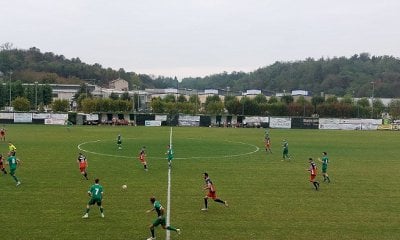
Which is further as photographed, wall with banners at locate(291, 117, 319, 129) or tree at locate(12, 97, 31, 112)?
tree at locate(12, 97, 31, 112)

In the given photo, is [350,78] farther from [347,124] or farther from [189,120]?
[189,120]

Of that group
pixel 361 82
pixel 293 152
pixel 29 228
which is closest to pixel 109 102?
pixel 293 152

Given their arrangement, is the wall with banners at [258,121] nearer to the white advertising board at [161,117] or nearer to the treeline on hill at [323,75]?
the white advertising board at [161,117]

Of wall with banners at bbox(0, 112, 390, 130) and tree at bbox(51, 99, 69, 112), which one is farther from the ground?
tree at bbox(51, 99, 69, 112)

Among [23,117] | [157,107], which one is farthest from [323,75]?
[23,117]

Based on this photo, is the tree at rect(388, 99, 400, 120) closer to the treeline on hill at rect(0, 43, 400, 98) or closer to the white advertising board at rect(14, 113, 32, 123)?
the treeline on hill at rect(0, 43, 400, 98)

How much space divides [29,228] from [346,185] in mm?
17947

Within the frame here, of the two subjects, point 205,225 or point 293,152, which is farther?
point 293,152

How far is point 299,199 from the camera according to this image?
22359 millimetres

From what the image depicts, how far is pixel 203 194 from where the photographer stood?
75.4 ft

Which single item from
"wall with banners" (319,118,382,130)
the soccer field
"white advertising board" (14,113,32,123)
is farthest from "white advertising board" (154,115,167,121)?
the soccer field

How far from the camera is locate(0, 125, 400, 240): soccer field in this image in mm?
16781

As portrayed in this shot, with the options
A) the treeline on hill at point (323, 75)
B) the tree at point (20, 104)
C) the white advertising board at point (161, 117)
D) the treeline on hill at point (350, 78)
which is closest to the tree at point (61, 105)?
the tree at point (20, 104)

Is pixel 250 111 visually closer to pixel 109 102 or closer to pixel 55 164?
pixel 109 102
